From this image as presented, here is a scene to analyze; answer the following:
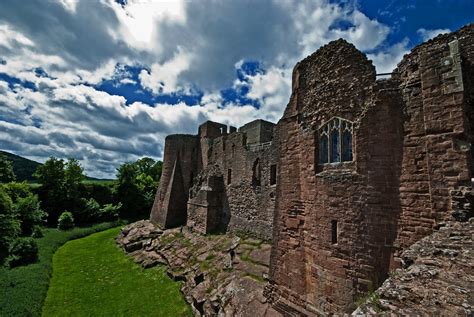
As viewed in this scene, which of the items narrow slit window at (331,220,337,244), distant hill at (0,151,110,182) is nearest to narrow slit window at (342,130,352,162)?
narrow slit window at (331,220,337,244)

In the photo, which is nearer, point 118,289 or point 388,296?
point 388,296

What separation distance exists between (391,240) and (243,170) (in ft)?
40.2

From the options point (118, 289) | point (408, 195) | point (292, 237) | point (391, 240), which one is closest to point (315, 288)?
point (292, 237)

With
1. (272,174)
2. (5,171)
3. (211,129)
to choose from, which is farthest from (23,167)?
(272,174)

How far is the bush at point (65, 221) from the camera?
31186 millimetres

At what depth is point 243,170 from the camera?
17812 mm

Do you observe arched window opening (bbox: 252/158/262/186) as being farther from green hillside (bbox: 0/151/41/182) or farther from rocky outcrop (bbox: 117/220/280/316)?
green hillside (bbox: 0/151/41/182)

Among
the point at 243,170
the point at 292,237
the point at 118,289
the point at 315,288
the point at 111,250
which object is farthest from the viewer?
the point at 111,250

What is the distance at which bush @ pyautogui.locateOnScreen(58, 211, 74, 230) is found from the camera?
31.2m

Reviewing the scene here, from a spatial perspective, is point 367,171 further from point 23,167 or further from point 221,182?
point 23,167

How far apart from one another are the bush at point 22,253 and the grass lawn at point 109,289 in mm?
1814

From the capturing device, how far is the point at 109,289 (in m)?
15.3

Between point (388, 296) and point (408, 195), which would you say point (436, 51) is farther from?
point (388, 296)

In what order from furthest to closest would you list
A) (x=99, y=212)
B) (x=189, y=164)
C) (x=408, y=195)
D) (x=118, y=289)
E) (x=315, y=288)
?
1. (x=99, y=212)
2. (x=189, y=164)
3. (x=118, y=289)
4. (x=315, y=288)
5. (x=408, y=195)
